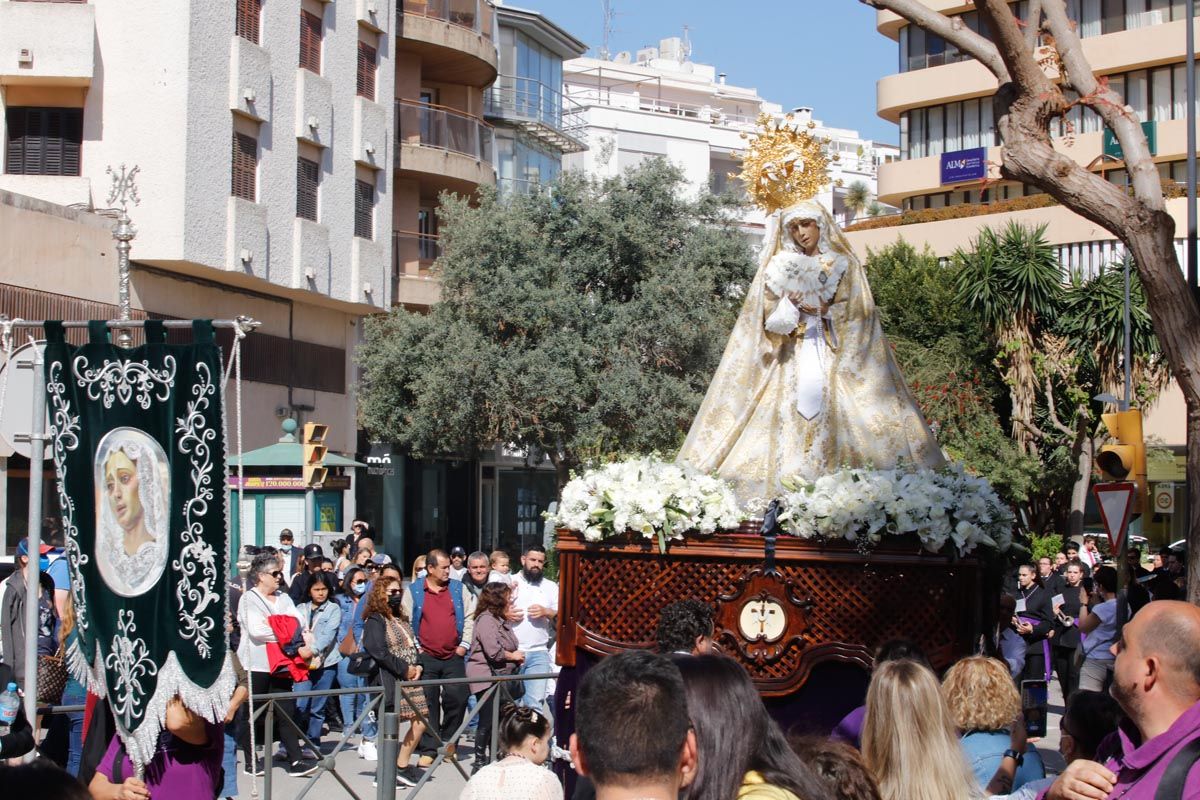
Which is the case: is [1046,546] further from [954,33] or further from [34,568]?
[34,568]

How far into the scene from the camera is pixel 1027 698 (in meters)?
6.81

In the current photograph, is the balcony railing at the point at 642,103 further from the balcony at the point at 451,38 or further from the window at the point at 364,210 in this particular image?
the window at the point at 364,210

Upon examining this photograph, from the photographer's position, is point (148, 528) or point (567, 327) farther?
point (567, 327)

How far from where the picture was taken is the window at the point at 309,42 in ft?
97.1

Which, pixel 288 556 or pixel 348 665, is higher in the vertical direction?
pixel 288 556

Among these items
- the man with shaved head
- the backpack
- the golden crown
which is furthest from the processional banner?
the backpack

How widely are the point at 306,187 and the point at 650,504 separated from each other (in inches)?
942

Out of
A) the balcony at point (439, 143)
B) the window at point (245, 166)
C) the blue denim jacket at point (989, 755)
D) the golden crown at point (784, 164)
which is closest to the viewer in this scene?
the blue denim jacket at point (989, 755)

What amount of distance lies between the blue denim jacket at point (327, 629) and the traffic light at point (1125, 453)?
744 centimetres

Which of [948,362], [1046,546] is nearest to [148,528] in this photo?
[1046,546]

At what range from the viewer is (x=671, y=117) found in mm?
63125

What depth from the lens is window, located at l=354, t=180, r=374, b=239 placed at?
1252 inches

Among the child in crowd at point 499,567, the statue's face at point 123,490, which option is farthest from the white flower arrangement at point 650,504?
the child in crowd at point 499,567

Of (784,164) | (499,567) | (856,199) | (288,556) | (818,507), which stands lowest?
(288,556)
